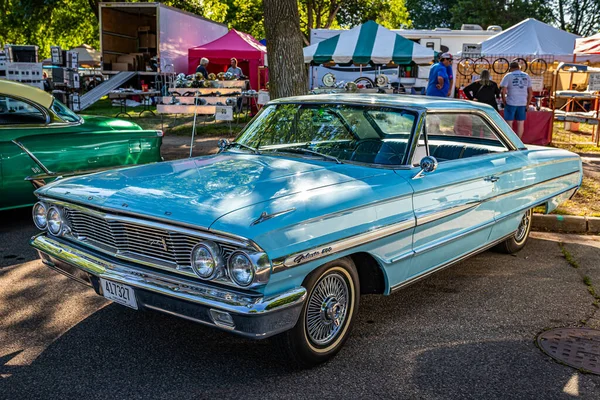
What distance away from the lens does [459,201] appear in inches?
175

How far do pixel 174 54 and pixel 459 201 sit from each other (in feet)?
65.9

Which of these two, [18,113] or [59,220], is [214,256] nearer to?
[59,220]

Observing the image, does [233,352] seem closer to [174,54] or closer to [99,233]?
[99,233]

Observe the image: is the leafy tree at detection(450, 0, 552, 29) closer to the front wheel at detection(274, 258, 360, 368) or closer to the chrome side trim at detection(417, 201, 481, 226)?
the chrome side trim at detection(417, 201, 481, 226)

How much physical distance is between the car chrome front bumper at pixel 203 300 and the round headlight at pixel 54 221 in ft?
1.70

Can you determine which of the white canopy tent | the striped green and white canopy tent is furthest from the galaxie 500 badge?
the white canopy tent

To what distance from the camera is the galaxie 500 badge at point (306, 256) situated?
3.14 m

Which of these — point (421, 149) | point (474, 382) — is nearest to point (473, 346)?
point (474, 382)

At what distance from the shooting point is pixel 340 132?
14.9 ft

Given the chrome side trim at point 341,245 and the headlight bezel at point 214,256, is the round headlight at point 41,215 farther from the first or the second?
the chrome side trim at point 341,245

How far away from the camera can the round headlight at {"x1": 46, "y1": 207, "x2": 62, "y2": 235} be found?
13.0 ft

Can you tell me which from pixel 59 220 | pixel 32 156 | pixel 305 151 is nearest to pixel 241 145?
pixel 305 151

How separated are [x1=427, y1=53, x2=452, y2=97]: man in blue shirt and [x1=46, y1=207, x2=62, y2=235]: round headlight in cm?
932

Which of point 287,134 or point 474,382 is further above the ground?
point 287,134
